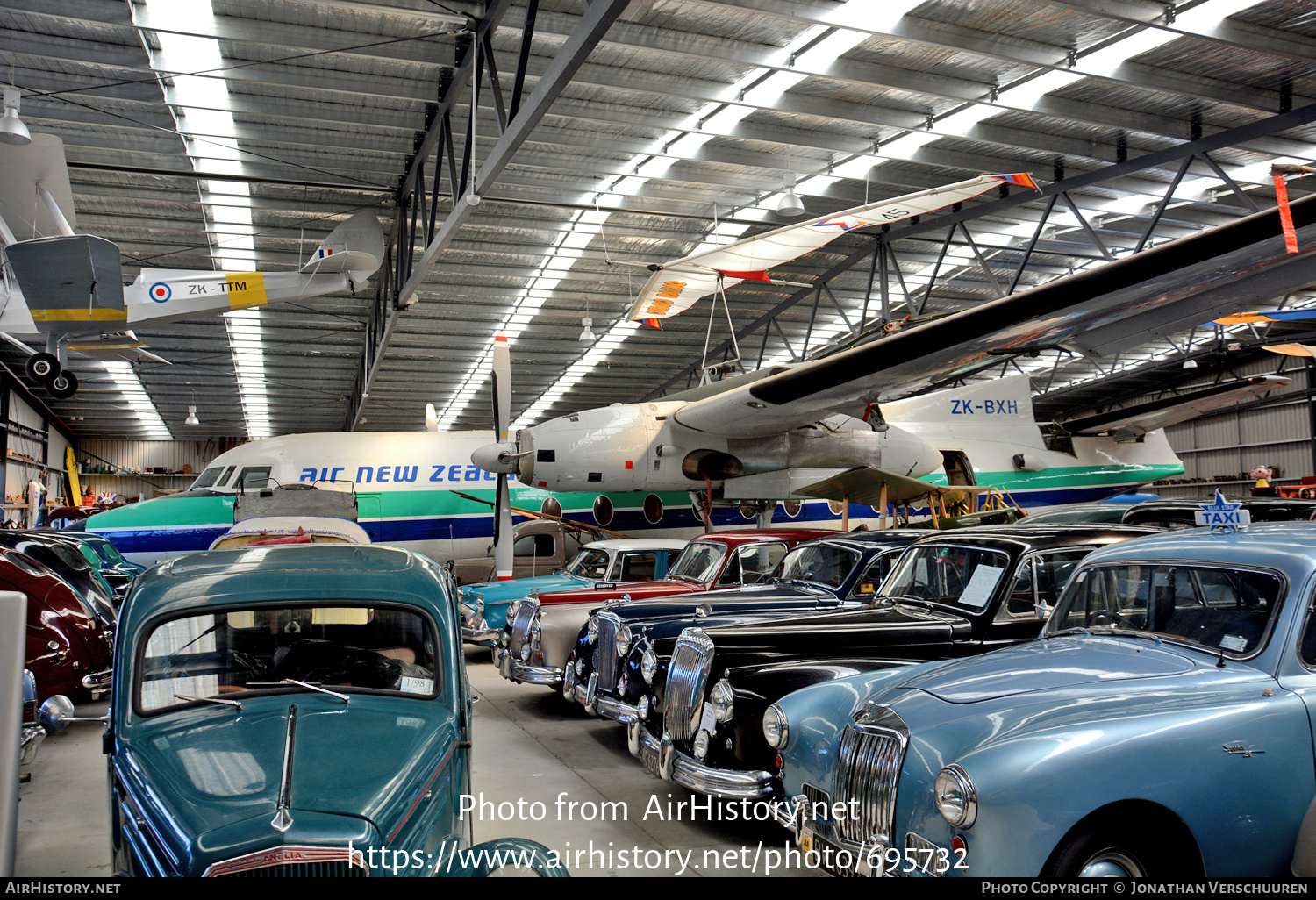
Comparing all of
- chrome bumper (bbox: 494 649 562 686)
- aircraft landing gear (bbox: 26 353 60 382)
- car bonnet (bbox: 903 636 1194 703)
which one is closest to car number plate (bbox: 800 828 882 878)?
car bonnet (bbox: 903 636 1194 703)

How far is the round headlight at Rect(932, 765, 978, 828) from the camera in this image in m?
3.00

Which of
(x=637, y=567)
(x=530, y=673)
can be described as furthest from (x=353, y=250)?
(x=530, y=673)

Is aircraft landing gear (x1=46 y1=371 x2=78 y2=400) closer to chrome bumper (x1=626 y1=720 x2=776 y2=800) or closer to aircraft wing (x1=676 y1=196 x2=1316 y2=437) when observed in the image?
aircraft wing (x1=676 y1=196 x2=1316 y2=437)

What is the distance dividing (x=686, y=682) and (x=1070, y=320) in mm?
6397

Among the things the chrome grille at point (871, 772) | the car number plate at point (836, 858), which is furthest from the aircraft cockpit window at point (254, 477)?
the chrome grille at point (871, 772)

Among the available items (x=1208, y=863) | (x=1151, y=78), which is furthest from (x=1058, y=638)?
(x=1151, y=78)

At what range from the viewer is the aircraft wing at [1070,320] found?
7391 mm

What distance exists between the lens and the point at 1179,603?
4004mm

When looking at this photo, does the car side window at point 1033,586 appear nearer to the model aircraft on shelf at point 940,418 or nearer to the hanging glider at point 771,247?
the model aircraft on shelf at point 940,418

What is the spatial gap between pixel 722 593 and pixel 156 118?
33.4 feet

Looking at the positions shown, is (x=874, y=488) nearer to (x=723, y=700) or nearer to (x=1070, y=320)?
(x=1070, y=320)

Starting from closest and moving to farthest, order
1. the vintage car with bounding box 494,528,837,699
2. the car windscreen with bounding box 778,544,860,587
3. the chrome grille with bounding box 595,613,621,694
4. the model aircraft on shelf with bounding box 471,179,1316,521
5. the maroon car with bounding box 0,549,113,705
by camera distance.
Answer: the chrome grille with bounding box 595,613,621,694 → the maroon car with bounding box 0,549,113,705 → the car windscreen with bounding box 778,544,860,587 → the vintage car with bounding box 494,528,837,699 → the model aircraft on shelf with bounding box 471,179,1316,521

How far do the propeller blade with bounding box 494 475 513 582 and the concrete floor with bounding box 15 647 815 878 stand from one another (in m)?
4.50

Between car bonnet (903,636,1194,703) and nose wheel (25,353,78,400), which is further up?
nose wheel (25,353,78,400)
